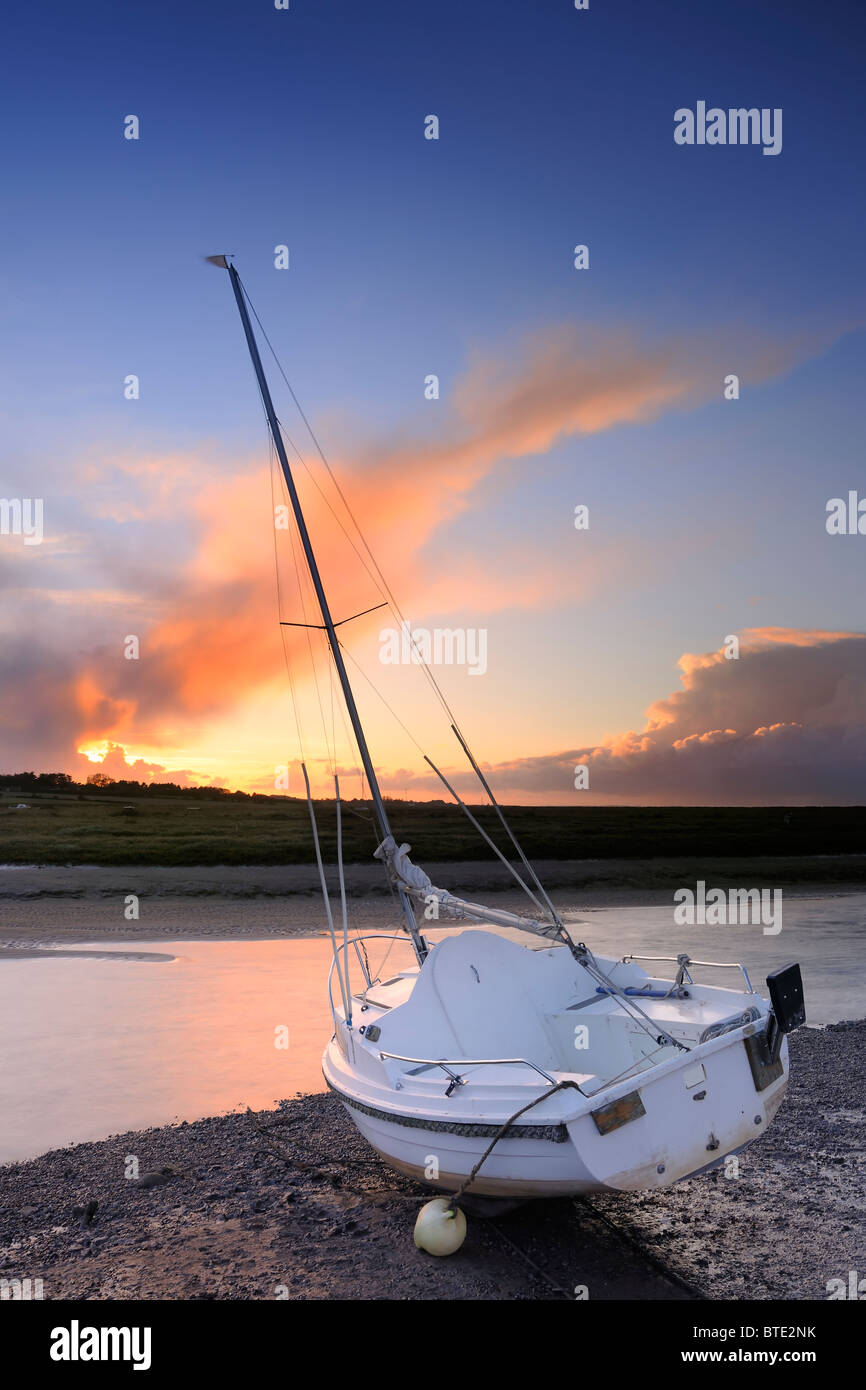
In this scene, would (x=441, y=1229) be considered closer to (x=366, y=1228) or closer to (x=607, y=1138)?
(x=366, y=1228)

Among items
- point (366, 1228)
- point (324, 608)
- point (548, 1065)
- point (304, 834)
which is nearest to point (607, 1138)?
point (548, 1065)

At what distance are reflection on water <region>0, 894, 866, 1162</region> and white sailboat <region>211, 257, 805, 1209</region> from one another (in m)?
3.70

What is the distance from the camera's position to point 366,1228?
7766 millimetres

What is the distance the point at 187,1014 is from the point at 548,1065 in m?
10.4

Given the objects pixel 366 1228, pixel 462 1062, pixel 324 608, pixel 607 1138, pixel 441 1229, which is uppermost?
pixel 324 608

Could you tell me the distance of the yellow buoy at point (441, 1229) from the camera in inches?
278

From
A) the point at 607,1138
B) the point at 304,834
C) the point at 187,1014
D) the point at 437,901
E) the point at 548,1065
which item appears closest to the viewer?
the point at 607,1138

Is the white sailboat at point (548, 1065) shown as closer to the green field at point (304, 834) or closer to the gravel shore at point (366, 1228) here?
the gravel shore at point (366, 1228)

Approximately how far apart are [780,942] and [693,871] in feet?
68.2

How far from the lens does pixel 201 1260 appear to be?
7254 mm

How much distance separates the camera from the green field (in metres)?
46.3

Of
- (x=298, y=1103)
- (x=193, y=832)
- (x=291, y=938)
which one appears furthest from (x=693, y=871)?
(x=298, y=1103)

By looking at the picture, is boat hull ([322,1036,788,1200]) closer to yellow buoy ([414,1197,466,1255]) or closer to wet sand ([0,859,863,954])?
yellow buoy ([414,1197,466,1255])

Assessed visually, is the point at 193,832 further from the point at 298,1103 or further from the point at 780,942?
the point at 298,1103
